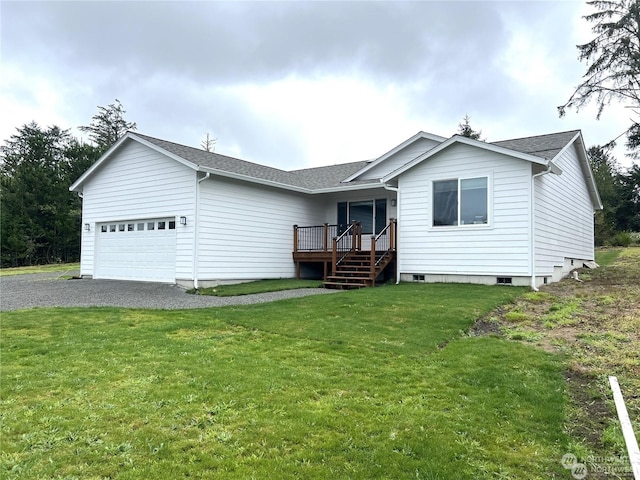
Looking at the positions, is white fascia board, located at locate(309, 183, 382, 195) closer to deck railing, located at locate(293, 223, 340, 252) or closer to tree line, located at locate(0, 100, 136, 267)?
deck railing, located at locate(293, 223, 340, 252)

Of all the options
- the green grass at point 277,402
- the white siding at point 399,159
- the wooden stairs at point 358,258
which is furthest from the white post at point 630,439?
the white siding at point 399,159

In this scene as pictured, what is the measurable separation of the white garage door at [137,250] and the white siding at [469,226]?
716 cm

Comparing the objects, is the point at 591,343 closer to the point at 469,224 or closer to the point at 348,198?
the point at 469,224

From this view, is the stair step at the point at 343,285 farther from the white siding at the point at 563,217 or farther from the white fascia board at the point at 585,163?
the white fascia board at the point at 585,163

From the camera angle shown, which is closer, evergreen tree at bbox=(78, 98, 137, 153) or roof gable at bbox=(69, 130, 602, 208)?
roof gable at bbox=(69, 130, 602, 208)

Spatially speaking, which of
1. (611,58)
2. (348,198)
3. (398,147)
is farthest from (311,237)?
(611,58)

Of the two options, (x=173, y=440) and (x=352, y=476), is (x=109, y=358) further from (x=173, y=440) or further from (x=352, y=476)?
(x=352, y=476)

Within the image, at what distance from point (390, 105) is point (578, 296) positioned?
1386 cm

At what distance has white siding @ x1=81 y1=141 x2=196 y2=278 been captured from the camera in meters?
12.7

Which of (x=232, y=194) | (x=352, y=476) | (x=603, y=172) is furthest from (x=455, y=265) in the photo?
(x=603, y=172)

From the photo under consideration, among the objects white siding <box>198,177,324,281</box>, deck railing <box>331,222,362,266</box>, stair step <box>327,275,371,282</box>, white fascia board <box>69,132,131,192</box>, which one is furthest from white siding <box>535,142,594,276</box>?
white fascia board <box>69,132,131,192</box>

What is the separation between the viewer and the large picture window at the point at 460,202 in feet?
37.8

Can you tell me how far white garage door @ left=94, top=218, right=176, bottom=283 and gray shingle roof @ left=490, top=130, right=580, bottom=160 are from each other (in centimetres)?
1019

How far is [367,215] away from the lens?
1588cm
